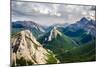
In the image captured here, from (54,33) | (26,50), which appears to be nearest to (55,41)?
(54,33)

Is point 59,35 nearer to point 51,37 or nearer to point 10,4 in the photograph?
point 51,37

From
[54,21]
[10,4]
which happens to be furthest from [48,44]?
[10,4]

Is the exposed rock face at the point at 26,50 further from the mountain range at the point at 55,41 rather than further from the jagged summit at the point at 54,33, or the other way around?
the jagged summit at the point at 54,33

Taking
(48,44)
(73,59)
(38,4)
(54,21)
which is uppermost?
(38,4)

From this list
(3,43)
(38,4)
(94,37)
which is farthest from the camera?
(94,37)

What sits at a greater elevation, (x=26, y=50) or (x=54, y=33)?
(x=54, y=33)

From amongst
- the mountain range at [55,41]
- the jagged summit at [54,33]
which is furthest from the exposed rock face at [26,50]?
the jagged summit at [54,33]

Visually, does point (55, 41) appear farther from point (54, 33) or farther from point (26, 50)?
point (26, 50)

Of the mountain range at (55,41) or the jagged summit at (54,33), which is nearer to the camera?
the mountain range at (55,41)
